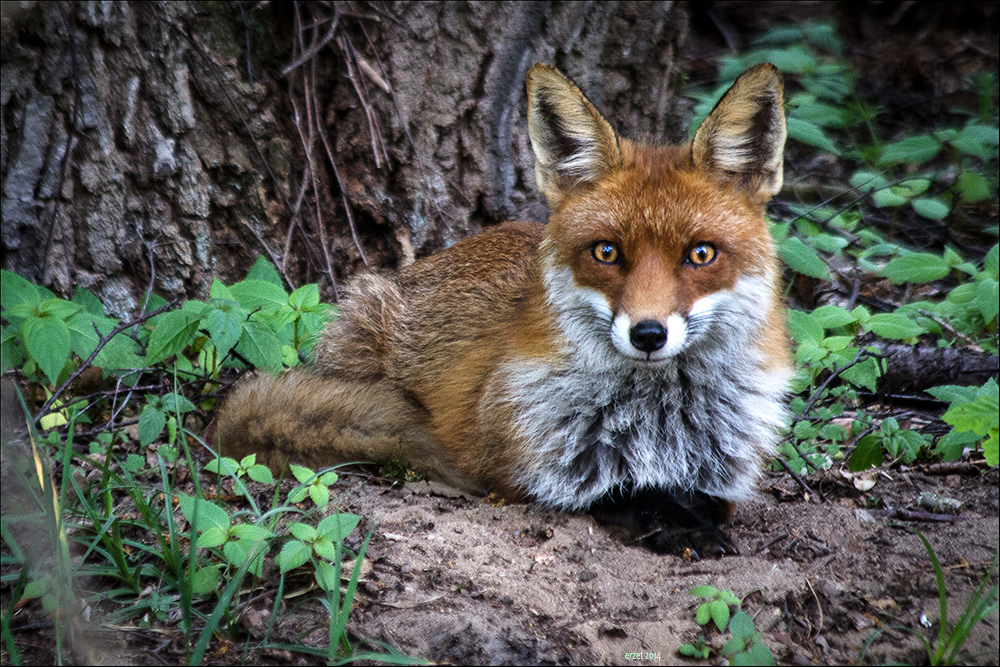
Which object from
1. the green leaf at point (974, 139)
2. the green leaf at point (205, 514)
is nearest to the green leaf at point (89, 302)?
the green leaf at point (205, 514)

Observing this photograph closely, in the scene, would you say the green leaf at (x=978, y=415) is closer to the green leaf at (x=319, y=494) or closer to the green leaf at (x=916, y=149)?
the green leaf at (x=319, y=494)

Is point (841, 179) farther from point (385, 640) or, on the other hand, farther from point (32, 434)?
point (32, 434)

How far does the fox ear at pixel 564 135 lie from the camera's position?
8.32ft

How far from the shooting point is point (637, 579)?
230 centimetres

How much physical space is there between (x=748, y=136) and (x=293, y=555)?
1.91 metres

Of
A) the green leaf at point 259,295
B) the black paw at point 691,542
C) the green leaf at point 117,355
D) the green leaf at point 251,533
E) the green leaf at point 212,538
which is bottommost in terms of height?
the black paw at point 691,542

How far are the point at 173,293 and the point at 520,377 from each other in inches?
70.2

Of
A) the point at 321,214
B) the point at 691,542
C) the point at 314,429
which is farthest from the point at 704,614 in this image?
the point at 321,214

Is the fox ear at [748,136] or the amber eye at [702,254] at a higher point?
the fox ear at [748,136]

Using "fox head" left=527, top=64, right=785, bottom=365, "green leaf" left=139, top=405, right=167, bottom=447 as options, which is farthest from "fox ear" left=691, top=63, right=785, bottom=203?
"green leaf" left=139, top=405, right=167, bottom=447

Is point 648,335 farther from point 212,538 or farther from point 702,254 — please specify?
point 212,538

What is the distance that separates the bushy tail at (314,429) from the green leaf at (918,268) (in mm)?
2012

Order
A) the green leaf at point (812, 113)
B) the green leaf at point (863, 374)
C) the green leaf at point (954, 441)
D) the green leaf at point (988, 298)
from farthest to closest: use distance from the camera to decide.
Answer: the green leaf at point (812, 113)
the green leaf at point (863, 374)
the green leaf at point (988, 298)
the green leaf at point (954, 441)

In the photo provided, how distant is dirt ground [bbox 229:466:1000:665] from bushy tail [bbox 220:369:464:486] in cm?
12
